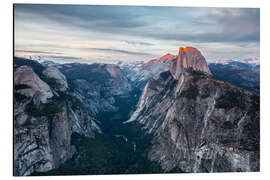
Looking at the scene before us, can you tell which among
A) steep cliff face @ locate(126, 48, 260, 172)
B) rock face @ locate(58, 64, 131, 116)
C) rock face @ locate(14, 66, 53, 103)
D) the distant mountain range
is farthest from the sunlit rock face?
rock face @ locate(58, 64, 131, 116)

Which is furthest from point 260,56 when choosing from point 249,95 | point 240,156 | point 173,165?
point 173,165

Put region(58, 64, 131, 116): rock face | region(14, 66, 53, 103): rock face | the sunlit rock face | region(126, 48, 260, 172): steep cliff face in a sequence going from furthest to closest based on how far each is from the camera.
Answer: region(58, 64, 131, 116): rock face, the sunlit rock face, region(14, 66, 53, 103): rock face, region(126, 48, 260, 172): steep cliff face

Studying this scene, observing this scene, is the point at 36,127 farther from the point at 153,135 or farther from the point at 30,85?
the point at 153,135

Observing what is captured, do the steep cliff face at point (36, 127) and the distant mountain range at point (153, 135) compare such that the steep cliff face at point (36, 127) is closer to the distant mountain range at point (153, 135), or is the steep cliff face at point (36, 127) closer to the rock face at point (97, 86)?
the distant mountain range at point (153, 135)

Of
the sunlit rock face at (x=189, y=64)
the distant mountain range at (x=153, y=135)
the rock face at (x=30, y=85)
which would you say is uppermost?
the sunlit rock face at (x=189, y=64)

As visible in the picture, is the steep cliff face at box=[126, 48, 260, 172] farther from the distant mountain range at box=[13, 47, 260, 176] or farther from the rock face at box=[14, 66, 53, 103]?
the rock face at box=[14, 66, 53, 103]

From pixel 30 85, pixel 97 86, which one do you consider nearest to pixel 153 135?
pixel 30 85

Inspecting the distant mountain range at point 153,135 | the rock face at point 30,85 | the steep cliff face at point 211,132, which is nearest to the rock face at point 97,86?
the distant mountain range at point 153,135

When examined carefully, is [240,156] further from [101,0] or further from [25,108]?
[25,108]
